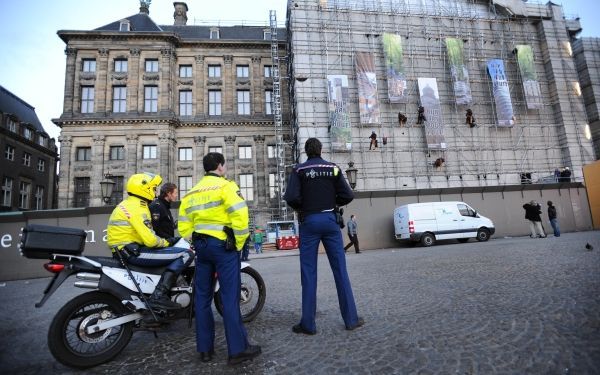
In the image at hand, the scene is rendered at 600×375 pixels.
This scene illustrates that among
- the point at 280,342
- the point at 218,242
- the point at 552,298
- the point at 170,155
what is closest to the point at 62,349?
the point at 218,242

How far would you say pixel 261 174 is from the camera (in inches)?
1134

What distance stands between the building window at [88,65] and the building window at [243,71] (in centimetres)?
1265

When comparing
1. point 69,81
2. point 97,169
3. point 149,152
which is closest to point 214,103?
point 149,152

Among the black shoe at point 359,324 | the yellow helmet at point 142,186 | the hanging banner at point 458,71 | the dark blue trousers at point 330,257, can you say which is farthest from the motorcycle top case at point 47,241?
the hanging banner at point 458,71

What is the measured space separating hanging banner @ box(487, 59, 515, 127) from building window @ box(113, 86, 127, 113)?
30.9 metres

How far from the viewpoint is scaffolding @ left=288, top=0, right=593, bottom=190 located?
2392 centimetres

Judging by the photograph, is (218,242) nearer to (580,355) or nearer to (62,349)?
(62,349)

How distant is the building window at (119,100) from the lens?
28062 millimetres

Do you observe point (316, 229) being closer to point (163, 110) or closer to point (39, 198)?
point (163, 110)

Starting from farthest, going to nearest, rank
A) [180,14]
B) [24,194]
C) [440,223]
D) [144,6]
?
[24,194] → [180,14] → [144,6] → [440,223]

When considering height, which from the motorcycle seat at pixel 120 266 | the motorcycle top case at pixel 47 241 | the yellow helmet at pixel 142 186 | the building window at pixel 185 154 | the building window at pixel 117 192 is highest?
the building window at pixel 185 154

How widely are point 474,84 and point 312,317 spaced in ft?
95.1

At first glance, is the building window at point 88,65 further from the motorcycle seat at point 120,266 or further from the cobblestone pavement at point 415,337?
the motorcycle seat at point 120,266

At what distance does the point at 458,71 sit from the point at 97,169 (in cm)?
3039
